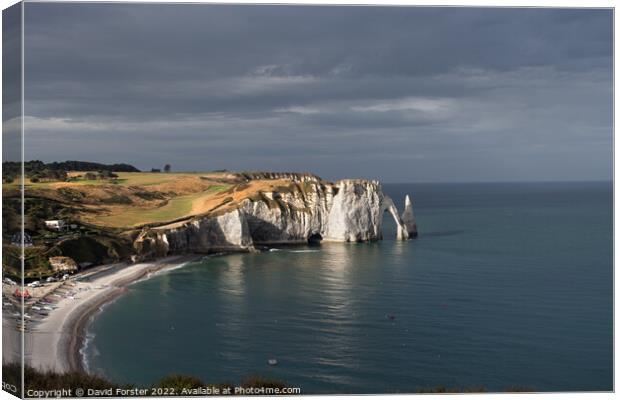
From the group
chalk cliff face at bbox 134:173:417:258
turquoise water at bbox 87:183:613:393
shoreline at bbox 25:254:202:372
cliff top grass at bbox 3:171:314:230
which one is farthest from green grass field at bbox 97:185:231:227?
chalk cliff face at bbox 134:173:417:258

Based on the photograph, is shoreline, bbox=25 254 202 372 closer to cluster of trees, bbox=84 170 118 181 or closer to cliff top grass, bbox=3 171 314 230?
cliff top grass, bbox=3 171 314 230

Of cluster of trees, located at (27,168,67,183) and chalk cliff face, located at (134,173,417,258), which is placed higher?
cluster of trees, located at (27,168,67,183)

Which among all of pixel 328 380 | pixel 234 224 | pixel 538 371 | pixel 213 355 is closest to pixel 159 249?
pixel 234 224

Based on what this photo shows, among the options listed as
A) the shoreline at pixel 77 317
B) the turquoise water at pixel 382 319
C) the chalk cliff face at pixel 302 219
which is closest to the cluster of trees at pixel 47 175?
the shoreline at pixel 77 317

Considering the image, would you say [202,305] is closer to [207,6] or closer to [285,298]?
[285,298]

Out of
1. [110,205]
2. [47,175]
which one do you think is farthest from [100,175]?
[47,175]

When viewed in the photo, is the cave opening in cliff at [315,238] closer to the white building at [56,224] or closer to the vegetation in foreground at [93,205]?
the vegetation in foreground at [93,205]
